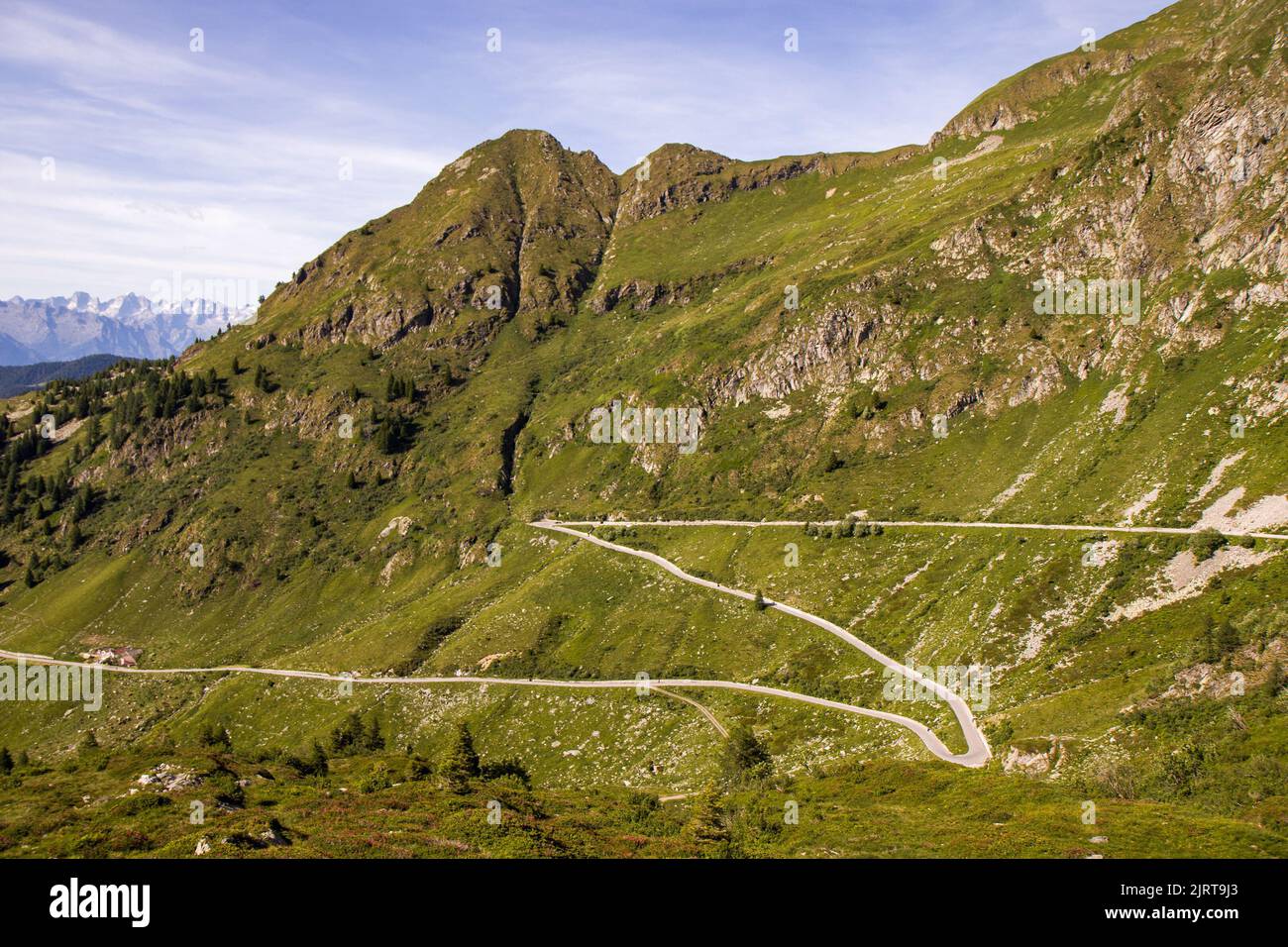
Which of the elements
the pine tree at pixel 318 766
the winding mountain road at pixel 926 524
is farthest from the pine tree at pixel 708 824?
→ the winding mountain road at pixel 926 524

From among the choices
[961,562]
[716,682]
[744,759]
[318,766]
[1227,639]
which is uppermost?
[961,562]

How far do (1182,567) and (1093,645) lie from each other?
15.4 metres

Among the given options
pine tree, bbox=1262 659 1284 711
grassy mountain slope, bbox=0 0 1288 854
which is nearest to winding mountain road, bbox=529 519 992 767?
grassy mountain slope, bbox=0 0 1288 854

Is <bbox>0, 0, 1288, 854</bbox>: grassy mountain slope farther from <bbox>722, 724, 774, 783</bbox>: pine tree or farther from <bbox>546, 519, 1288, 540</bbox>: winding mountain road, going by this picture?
<bbox>722, 724, 774, 783</bbox>: pine tree

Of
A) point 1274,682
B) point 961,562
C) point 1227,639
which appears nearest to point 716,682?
point 961,562

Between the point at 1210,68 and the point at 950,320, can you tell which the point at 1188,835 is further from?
the point at 1210,68

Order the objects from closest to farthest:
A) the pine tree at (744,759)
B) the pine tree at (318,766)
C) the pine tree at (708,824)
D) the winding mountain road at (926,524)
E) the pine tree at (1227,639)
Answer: the pine tree at (708,824) → the pine tree at (1227,639) → the pine tree at (744,759) → the pine tree at (318,766) → the winding mountain road at (926,524)

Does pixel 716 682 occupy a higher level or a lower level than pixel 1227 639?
lower

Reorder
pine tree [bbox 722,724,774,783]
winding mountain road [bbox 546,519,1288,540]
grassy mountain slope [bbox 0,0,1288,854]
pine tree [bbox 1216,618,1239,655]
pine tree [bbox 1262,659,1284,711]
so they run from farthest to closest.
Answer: winding mountain road [bbox 546,519,1288,540] → pine tree [bbox 722,724,774,783] → grassy mountain slope [bbox 0,0,1288,854] → pine tree [bbox 1216,618,1239,655] → pine tree [bbox 1262,659,1284,711]

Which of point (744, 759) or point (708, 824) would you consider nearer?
point (708, 824)

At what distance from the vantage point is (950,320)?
172 metres

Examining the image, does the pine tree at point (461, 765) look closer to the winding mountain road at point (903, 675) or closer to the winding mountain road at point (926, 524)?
the winding mountain road at point (903, 675)

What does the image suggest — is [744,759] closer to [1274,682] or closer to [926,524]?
[1274,682]

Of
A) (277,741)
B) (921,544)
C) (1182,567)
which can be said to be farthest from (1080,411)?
(277,741)
